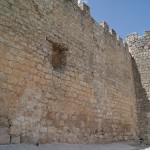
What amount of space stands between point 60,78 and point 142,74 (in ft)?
18.9

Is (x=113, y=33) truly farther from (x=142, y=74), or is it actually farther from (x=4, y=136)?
(x=4, y=136)

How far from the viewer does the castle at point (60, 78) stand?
4.14m

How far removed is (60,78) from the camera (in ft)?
17.2

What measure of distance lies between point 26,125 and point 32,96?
59 cm

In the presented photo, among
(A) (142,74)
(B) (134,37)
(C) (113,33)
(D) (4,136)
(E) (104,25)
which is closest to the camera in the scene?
(D) (4,136)

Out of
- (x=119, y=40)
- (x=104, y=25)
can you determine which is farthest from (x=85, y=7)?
(x=119, y=40)

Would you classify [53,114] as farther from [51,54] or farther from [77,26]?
[77,26]

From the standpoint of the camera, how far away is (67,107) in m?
5.23

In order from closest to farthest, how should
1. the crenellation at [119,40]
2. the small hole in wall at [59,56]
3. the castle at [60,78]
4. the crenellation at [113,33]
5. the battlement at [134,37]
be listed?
the castle at [60,78] < the small hole in wall at [59,56] < the crenellation at [113,33] < the crenellation at [119,40] < the battlement at [134,37]

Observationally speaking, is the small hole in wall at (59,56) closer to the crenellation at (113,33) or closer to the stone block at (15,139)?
the stone block at (15,139)

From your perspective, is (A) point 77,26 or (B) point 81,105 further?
(A) point 77,26

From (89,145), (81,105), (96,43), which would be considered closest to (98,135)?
(89,145)

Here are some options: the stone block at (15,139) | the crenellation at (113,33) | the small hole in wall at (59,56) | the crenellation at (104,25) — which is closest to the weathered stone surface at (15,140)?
the stone block at (15,139)

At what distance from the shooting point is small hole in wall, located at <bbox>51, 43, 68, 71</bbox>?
544cm
